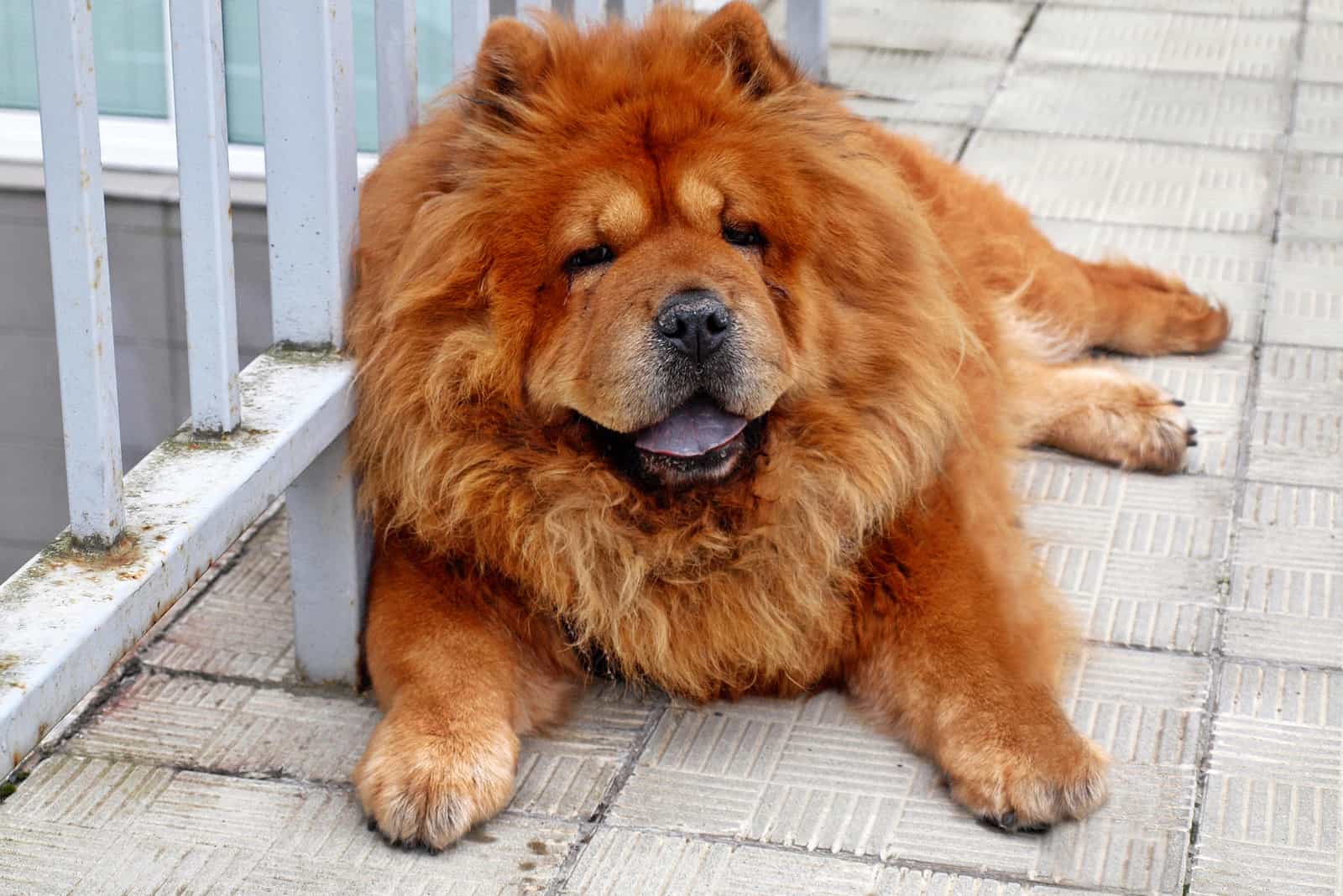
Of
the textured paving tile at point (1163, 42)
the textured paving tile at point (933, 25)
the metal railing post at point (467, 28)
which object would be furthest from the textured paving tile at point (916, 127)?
the metal railing post at point (467, 28)

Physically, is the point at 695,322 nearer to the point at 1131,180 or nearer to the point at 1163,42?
the point at 1131,180

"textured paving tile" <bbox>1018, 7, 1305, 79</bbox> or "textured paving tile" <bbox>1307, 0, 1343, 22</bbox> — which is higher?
"textured paving tile" <bbox>1307, 0, 1343, 22</bbox>

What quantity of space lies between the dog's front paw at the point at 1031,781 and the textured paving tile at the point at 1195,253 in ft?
7.05

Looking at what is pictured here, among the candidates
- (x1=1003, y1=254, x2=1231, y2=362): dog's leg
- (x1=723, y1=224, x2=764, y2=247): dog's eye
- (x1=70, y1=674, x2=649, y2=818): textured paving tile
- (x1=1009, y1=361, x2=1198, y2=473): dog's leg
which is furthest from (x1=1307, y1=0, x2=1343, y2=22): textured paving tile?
(x1=70, y1=674, x2=649, y2=818): textured paving tile

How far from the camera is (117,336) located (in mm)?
5504

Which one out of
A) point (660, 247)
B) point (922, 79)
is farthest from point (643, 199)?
point (922, 79)

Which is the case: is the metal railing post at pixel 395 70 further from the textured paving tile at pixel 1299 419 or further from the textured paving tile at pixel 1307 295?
the textured paving tile at pixel 1307 295

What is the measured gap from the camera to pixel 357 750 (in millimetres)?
2732

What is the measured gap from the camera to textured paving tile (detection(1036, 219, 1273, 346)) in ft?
14.7

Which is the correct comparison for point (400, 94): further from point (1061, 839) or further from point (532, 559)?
point (1061, 839)

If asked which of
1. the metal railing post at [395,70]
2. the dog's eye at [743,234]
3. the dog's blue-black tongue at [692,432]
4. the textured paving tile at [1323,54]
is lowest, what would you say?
the dog's blue-black tongue at [692,432]

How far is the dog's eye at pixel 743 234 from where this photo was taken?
2627mm

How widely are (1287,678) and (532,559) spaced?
4.54ft

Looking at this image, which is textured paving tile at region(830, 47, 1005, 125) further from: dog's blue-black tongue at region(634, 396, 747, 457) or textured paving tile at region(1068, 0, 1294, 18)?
dog's blue-black tongue at region(634, 396, 747, 457)
